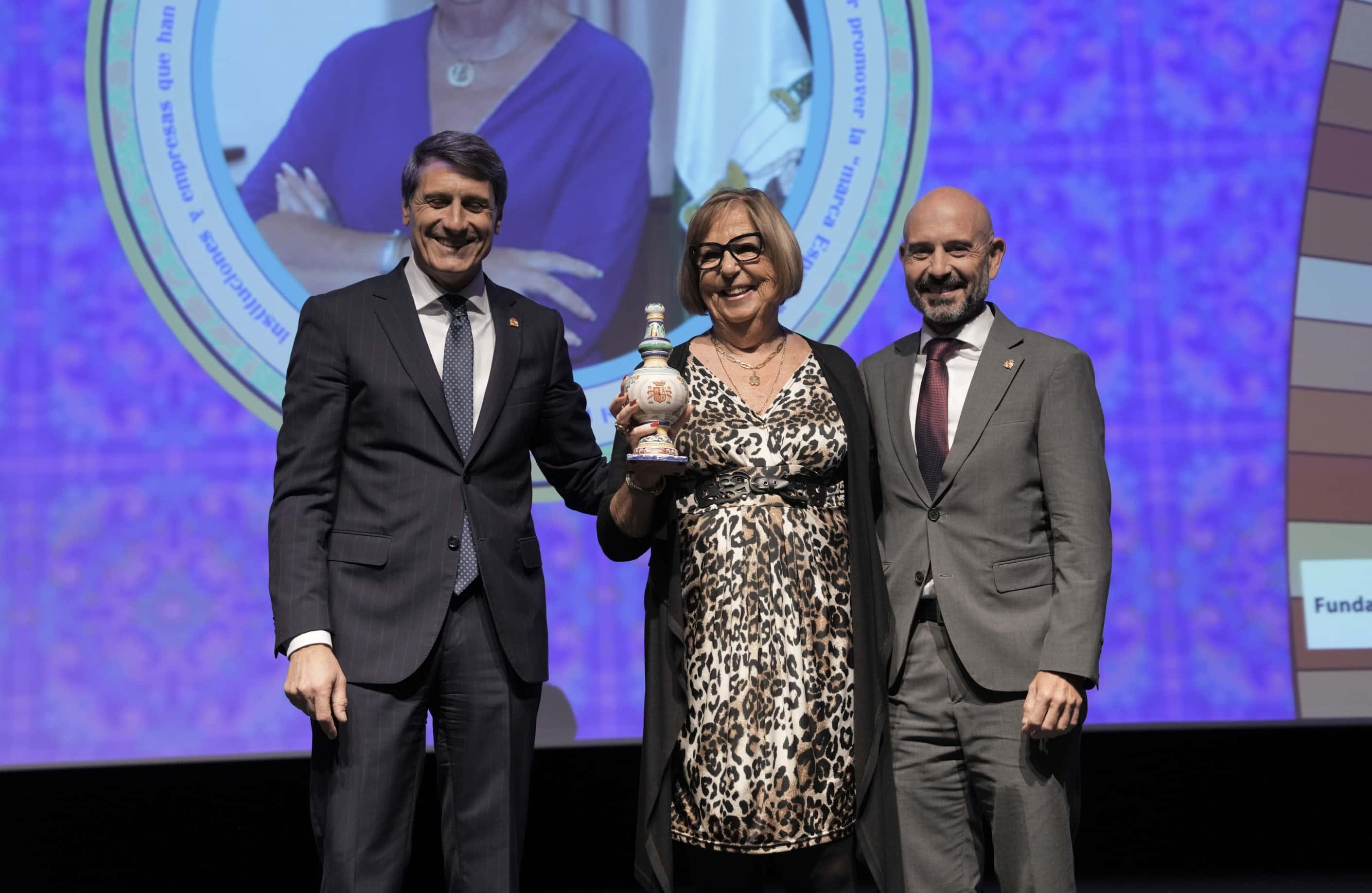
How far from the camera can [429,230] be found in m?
1.89

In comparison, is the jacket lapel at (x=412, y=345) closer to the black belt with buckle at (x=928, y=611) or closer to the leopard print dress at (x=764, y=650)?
the leopard print dress at (x=764, y=650)

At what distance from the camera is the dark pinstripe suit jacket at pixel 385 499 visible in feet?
5.84

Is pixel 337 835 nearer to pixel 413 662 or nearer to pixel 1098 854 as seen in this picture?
pixel 413 662

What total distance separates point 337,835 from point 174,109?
6.76 ft

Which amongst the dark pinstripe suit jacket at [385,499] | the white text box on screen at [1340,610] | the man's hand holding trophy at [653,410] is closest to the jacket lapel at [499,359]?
the dark pinstripe suit jacket at [385,499]

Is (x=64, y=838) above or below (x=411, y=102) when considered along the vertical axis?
below

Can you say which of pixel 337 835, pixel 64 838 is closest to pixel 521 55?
pixel 337 835

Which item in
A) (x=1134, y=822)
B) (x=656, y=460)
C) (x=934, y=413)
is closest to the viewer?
(x=656, y=460)

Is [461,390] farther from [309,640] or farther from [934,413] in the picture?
[934,413]

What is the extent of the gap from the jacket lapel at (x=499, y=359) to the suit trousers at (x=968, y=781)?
764mm

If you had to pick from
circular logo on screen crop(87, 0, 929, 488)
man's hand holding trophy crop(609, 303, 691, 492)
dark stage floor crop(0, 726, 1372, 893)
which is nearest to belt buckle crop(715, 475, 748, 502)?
man's hand holding trophy crop(609, 303, 691, 492)

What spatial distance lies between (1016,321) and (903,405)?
1204 mm

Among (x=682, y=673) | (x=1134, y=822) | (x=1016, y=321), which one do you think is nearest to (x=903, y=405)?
(x=682, y=673)

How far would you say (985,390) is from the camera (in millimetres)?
1946
